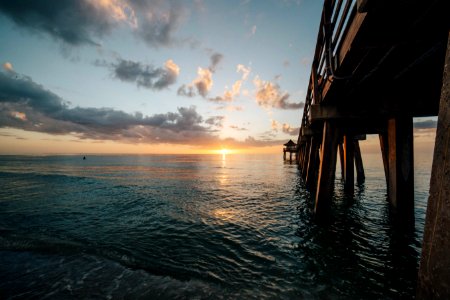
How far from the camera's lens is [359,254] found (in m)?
4.95

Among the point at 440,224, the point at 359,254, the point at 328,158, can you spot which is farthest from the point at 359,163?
the point at 440,224

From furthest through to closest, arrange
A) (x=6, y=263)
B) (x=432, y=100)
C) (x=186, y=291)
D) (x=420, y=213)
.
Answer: (x=420, y=213), (x=432, y=100), (x=6, y=263), (x=186, y=291)

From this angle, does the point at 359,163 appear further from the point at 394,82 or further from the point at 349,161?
the point at 394,82

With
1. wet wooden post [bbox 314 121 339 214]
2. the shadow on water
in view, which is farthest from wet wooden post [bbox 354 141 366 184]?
wet wooden post [bbox 314 121 339 214]

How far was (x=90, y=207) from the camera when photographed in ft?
32.3

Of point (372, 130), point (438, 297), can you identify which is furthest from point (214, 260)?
point (372, 130)

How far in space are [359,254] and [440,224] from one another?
3952 millimetres

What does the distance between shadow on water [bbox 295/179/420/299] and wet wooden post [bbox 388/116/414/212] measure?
510 mm

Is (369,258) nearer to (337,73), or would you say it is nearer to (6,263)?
(337,73)

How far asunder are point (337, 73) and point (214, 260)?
465cm

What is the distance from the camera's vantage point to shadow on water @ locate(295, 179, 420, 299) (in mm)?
3703

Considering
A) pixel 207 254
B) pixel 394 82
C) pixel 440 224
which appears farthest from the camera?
pixel 207 254

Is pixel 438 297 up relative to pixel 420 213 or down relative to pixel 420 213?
up

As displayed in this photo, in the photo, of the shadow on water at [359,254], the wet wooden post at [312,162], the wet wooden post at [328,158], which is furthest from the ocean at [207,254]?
the wet wooden post at [312,162]
